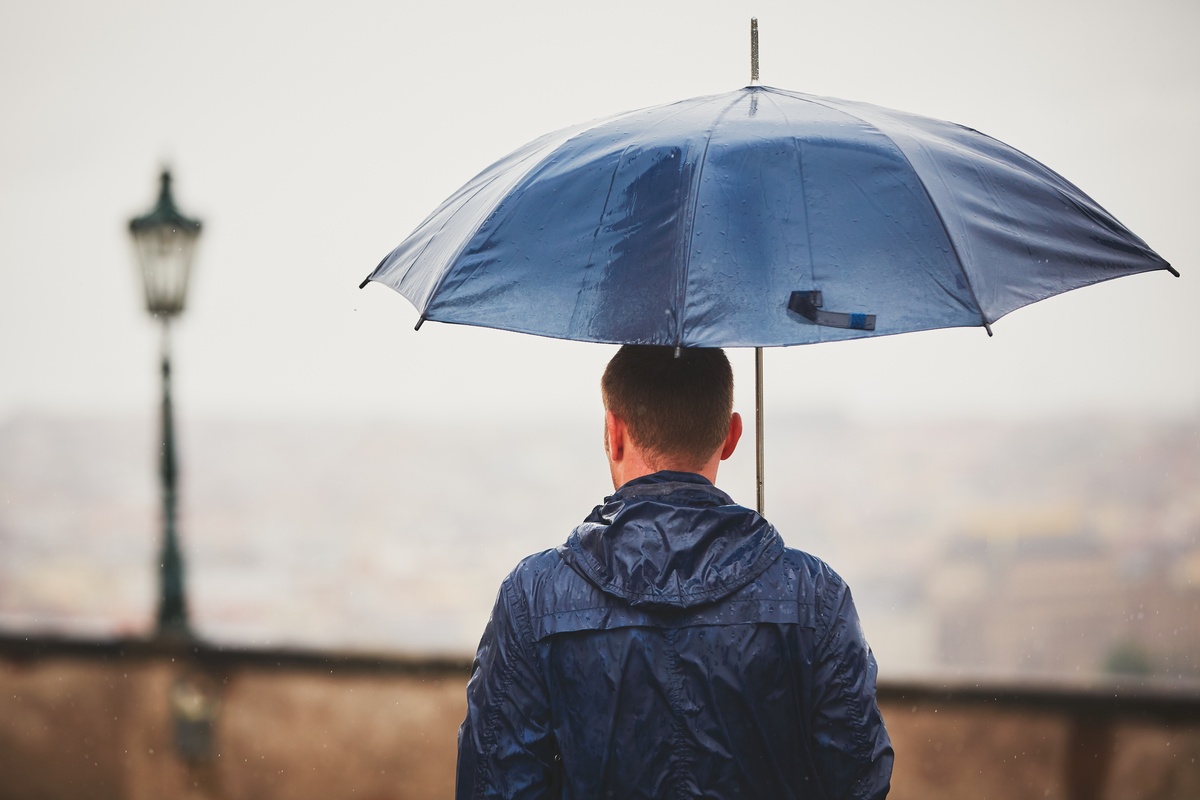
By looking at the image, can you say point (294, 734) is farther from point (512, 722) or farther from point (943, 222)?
point (943, 222)

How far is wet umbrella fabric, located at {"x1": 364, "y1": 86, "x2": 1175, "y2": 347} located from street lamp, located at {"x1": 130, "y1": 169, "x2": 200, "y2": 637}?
432 centimetres

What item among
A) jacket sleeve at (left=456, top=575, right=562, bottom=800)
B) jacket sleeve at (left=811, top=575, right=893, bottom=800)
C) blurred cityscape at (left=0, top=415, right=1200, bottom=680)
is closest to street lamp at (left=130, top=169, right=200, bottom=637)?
jacket sleeve at (left=456, top=575, right=562, bottom=800)

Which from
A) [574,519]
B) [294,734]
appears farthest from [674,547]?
[574,519]

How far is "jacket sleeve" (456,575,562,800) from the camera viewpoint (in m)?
1.44

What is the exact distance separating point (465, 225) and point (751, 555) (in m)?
0.81

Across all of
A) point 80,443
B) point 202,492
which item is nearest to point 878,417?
point 202,492

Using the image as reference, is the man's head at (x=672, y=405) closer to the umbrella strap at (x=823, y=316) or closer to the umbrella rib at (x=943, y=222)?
the umbrella strap at (x=823, y=316)

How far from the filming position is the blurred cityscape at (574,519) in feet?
156

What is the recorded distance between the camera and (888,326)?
1.46 meters

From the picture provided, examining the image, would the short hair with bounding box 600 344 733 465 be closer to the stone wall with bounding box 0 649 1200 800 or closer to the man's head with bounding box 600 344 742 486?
the man's head with bounding box 600 344 742 486

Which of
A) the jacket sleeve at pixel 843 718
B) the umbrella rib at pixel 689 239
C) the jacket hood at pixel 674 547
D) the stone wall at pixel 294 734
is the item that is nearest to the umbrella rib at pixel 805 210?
the umbrella rib at pixel 689 239

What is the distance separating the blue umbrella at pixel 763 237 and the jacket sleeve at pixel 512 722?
44cm

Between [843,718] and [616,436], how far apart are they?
516 millimetres

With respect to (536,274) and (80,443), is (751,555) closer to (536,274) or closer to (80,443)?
(536,274)
